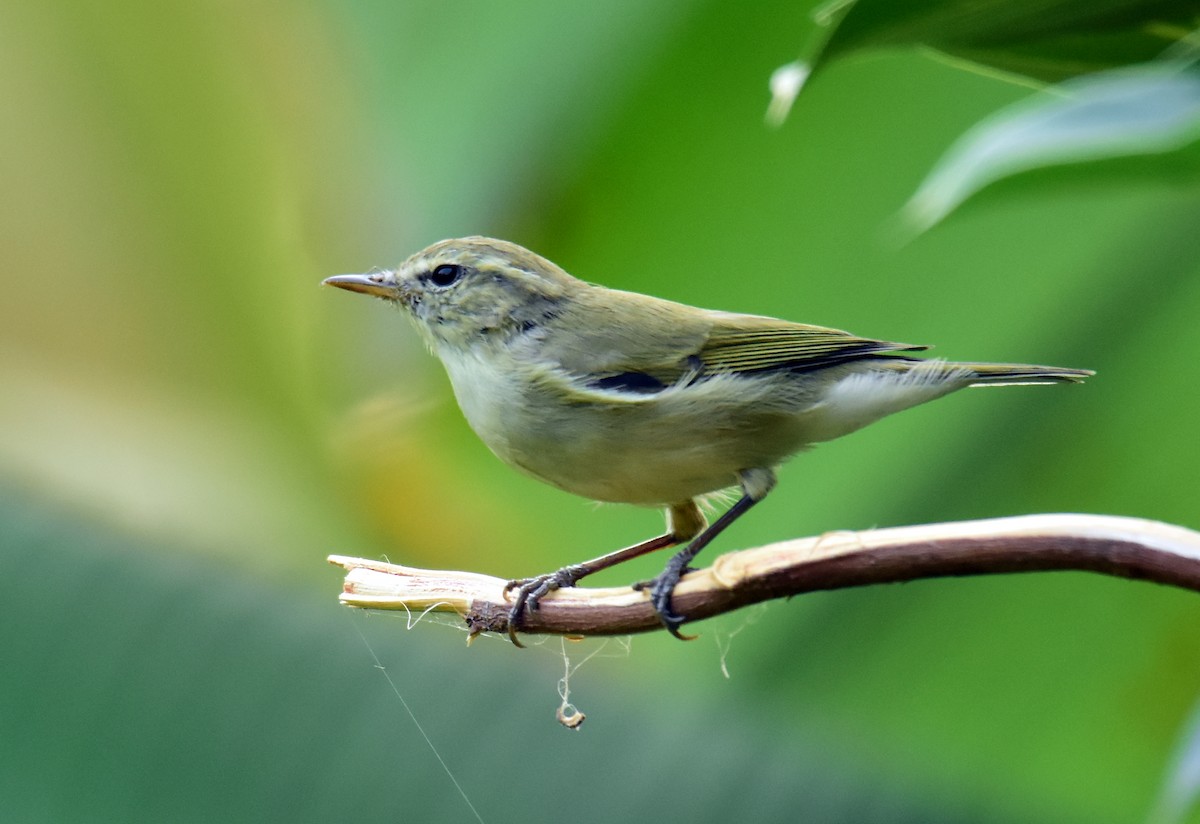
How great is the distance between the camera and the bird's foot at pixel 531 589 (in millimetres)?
2141

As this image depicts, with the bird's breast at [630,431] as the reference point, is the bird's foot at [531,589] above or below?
below

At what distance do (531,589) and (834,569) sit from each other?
0.83 metres

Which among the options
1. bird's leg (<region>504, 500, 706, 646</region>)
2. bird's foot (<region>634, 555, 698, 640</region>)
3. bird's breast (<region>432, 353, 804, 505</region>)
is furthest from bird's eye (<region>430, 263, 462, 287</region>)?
bird's foot (<region>634, 555, 698, 640</region>)

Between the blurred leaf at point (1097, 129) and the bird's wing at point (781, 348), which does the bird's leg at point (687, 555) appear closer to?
the bird's wing at point (781, 348)

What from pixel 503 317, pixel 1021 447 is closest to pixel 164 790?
pixel 503 317

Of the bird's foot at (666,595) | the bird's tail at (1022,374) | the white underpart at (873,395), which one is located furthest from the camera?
the white underpart at (873,395)

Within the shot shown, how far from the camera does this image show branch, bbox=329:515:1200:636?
140 cm

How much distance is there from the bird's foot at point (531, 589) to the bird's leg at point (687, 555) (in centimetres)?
23

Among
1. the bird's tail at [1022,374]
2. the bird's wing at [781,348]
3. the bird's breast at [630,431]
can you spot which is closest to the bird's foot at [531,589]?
the bird's breast at [630,431]

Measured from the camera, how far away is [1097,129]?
196 cm

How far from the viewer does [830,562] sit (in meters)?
1.60

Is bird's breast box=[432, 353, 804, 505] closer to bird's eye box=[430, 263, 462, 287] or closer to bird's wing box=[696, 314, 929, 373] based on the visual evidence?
bird's wing box=[696, 314, 929, 373]

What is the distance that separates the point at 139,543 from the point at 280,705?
591mm

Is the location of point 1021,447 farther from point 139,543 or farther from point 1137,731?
point 139,543
